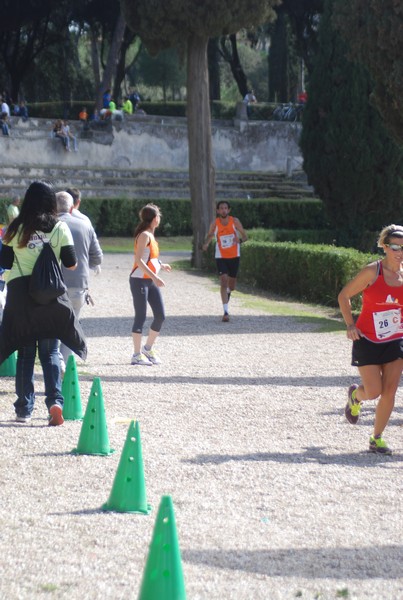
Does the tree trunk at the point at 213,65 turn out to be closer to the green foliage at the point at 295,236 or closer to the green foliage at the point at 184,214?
the green foliage at the point at 184,214

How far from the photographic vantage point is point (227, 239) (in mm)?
16516

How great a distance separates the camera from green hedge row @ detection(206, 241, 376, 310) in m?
19.1

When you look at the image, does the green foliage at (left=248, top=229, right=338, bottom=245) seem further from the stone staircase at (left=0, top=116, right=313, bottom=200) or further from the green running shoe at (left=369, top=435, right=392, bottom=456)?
the green running shoe at (left=369, top=435, right=392, bottom=456)

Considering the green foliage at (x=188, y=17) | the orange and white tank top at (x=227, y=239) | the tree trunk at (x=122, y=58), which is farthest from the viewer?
the tree trunk at (x=122, y=58)

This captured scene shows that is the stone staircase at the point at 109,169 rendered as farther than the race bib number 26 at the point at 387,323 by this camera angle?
Yes

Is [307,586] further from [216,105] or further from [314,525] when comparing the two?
[216,105]

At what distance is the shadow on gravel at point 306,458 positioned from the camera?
7348 millimetres

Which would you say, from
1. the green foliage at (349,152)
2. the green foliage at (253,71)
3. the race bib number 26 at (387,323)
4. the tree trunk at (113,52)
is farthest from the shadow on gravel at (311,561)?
the green foliage at (253,71)

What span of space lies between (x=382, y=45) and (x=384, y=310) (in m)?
9.46

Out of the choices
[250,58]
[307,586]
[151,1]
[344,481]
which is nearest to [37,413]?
[344,481]

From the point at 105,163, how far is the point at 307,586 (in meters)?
39.0

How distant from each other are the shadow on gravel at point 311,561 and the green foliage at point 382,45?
1130cm

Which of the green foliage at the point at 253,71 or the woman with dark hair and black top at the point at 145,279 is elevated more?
the green foliage at the point at 253,71

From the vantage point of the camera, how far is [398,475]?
706 cm
